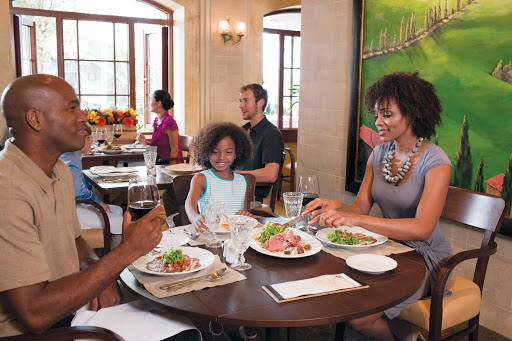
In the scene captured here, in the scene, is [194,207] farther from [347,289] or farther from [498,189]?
[498,189]

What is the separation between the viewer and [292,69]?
8086 mm

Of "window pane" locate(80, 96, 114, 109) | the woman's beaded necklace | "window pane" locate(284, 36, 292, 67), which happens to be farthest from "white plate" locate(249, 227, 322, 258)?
"window pane" locate(284, 36, 292, 67)

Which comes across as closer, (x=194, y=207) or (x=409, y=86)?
(x=409, y=86)

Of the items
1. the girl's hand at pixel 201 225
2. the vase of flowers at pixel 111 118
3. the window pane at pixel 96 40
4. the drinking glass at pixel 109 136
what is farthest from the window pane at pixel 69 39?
the girl's hand at pixel 201 225

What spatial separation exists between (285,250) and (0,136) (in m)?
4.68

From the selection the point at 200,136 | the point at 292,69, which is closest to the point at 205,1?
the point at 292,69

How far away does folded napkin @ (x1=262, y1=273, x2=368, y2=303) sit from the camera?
4.81 feet

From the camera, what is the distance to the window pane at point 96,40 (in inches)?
261

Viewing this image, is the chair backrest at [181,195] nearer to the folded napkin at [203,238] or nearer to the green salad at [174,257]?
the folded napkin at [203,238]

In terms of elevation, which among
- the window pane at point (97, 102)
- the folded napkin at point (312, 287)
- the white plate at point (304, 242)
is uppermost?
the window pane at point (97, 102)

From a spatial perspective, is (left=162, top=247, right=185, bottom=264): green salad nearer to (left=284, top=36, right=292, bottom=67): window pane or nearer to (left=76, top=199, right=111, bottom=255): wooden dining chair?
(left=76, top=199, right=111, bottom=255): wooden dining chair

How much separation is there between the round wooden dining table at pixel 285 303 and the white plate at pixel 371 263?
0.02m

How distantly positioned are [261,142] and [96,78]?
4159mm

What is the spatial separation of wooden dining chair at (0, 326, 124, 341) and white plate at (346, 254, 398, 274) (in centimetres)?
82
